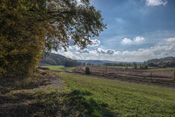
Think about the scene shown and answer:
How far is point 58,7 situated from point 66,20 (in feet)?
6.72

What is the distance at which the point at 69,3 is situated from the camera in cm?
1138

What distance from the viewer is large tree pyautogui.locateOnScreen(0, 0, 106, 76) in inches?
323

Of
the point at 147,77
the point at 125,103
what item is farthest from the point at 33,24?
the point at 147,77

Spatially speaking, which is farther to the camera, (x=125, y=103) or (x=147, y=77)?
(x=147, y=77)

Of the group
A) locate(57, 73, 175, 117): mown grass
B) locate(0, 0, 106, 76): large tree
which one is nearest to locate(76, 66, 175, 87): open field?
locate(57, 73, 175, 117): mown grass

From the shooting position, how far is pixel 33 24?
10.5 meters

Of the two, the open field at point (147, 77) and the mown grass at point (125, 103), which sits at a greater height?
the mown grass at point (125, 103)

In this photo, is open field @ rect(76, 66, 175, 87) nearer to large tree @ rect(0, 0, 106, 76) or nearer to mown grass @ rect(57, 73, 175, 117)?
mown grass @ rect(57, 73, 175, 117)

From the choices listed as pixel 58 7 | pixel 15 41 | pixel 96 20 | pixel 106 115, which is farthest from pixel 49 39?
pixel 106 115

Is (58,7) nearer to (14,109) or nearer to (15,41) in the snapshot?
(15,41)

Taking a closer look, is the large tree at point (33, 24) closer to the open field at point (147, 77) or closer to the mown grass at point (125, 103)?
the mown grass at point (125, 103)

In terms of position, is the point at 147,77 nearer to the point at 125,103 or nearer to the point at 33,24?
the point at 125,103

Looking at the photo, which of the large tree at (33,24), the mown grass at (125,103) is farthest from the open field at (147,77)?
the large tree at (33,24)

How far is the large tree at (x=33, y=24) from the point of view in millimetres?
8211
